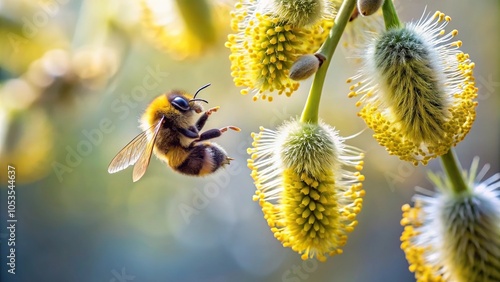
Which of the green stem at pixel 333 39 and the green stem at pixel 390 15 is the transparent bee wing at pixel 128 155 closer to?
the green stem at pixel 333 39

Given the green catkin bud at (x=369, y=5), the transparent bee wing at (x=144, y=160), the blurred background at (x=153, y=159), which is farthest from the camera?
the blurred background at (x=153, y=159)

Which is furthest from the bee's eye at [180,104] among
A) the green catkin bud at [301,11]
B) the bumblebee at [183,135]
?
the green catkin bud at [301,11]

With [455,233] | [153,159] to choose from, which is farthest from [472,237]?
[153,159]

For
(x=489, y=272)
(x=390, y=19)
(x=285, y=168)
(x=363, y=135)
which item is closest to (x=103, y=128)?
(x=363, y=135)

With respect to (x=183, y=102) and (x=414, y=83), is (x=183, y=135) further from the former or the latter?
(x=414, y=83)

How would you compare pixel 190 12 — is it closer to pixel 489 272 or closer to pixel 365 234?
pixel 489 272
